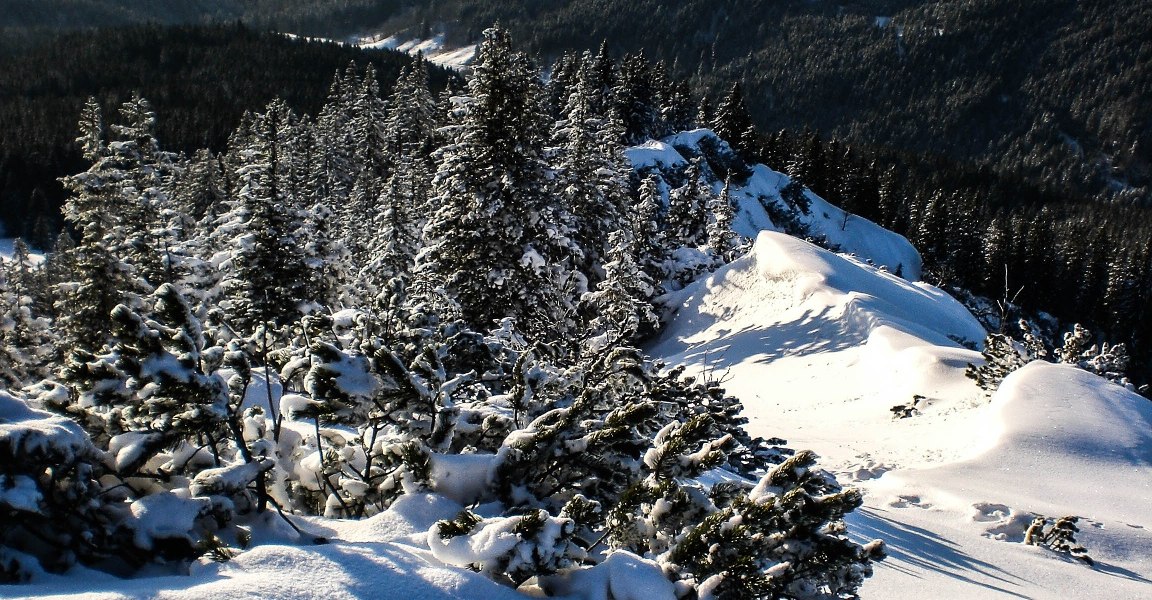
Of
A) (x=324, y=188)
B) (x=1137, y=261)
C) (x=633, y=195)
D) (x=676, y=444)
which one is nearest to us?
(x=676, y=444)

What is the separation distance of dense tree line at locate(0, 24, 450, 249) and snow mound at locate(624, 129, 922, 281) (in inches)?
2527

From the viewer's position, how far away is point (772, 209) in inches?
2250

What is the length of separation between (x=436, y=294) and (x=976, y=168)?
151470 mm

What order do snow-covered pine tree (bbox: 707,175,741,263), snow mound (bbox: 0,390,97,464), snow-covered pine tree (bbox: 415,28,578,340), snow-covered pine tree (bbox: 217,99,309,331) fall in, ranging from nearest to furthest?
snow mound (bbox: 0,390,97,464), snow-covered pine tree (bbox: 217,99,309,331), snow-covered pine tree (bbox: 415,28,578,340), snow-covered pine tree (bbox: 707,175,741,263)

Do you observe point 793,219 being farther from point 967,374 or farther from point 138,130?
point 138,130

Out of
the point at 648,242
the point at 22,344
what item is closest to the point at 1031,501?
the point at 648,242

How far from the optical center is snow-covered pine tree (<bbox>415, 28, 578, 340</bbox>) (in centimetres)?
1605

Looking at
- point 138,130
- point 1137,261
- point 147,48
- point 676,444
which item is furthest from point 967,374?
point 147,48

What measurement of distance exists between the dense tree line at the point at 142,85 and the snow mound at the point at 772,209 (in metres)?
64.2

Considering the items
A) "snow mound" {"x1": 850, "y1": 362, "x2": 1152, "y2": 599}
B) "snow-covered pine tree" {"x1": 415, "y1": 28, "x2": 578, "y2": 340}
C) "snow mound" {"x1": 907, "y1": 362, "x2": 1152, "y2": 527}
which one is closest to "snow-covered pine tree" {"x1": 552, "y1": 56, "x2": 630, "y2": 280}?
"snow-covered pine tree" {"x1": 415, "y1": 28, "x2": 578, "y2": 340}

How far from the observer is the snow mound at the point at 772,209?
1943 inches

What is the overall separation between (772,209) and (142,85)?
100346 millimetres

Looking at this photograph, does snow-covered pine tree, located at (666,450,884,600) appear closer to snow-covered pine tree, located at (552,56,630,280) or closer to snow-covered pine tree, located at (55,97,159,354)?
snow-covered pine tree, located at (55,97,159,354)

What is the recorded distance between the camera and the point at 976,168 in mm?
134250
